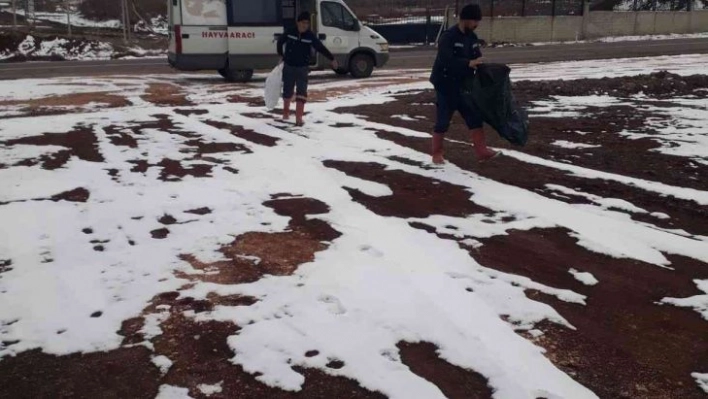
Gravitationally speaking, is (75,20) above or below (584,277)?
above

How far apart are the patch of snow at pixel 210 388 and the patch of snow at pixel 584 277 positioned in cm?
225

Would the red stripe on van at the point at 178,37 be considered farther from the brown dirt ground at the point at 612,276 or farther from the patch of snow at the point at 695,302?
the patch of snow at the point at 695,302

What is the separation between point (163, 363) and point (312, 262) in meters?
1.35

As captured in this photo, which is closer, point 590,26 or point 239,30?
point 239,30

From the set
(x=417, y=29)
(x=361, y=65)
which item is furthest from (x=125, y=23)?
(x=361, y=65)

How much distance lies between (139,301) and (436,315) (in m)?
1.66

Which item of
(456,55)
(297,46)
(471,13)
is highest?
(471,13)

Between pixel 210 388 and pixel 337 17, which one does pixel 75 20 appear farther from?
pixel 210 388

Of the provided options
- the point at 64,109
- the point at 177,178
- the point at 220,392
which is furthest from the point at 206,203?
the point at 64,109

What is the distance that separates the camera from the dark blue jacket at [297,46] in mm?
9461

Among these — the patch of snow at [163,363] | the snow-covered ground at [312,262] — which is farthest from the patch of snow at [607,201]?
the patch of snow at [163,363]

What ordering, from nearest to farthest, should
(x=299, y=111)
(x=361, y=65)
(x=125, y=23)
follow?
Answer: (x=299, y=111) < (x=361, y=65) < (x=125, y=23)

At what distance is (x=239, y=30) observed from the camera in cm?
1590

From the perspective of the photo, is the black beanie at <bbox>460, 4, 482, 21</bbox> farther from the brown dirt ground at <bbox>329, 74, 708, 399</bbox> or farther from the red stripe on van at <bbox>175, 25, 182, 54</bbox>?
the red stripe on van at <bbox>175, 25, 182, 54</bbox>
